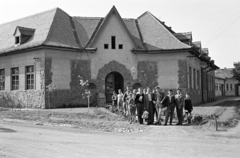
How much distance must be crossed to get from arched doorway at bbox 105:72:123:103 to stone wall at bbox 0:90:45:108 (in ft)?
18.8

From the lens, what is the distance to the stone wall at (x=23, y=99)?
2302 cm

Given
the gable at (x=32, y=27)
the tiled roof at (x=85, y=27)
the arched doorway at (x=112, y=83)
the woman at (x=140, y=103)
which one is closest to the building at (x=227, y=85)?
the arched doorway at (x=112, y=83)

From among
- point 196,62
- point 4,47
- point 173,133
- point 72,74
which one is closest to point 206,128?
point 173,133

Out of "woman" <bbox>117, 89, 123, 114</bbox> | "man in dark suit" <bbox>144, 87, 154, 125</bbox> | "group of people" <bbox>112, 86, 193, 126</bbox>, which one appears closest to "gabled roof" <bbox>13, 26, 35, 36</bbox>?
"woman" <bbox>117, 89, 123, 114</bbox>

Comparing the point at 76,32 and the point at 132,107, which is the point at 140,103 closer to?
the point at 132,107

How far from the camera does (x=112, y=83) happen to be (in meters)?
26.0

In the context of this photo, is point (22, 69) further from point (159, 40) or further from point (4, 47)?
point (159, 40)

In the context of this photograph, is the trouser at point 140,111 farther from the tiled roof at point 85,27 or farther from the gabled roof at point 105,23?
the tiled roof at point 85,27

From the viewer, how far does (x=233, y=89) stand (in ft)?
221

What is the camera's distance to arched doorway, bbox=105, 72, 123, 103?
2567 cm

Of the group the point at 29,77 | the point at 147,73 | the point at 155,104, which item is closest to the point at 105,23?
the point at 147,73

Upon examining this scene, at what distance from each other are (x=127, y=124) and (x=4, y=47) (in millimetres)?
17448

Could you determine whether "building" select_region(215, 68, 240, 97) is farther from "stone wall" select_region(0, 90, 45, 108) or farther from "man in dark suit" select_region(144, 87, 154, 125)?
"man in dark suit" select_region(144, 87, 154, 125)

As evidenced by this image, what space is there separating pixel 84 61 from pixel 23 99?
235 inches
